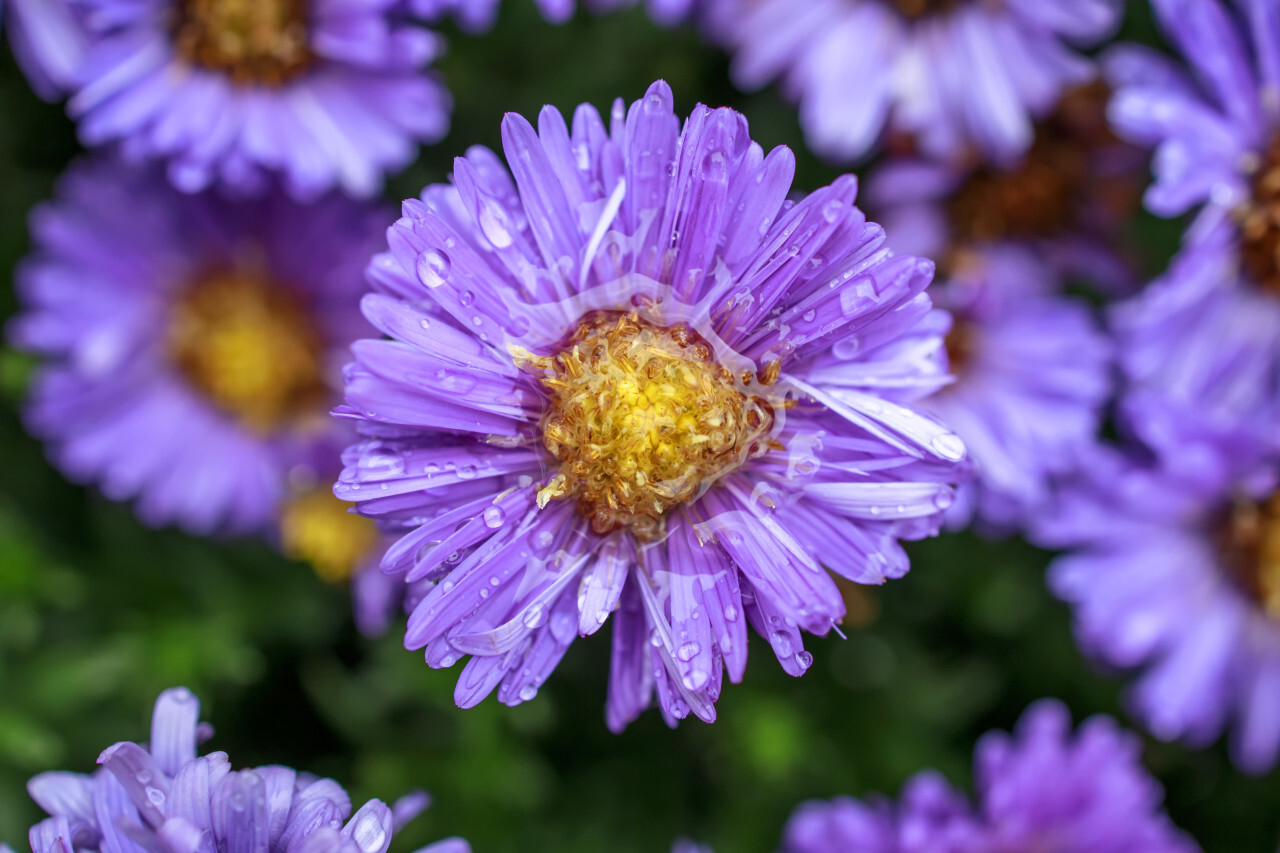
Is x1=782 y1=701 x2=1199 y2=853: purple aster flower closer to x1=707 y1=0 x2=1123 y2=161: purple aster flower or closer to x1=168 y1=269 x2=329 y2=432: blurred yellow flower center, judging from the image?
x1=707 y1=0 x2=1123 y2=161: purple aster flower

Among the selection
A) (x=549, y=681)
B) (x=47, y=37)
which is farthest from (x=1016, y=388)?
(x=47, y=37)

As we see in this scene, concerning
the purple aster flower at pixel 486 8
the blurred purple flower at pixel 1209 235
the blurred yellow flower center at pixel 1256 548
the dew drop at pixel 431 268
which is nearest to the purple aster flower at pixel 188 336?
the purple aster flower at pixel 486 8

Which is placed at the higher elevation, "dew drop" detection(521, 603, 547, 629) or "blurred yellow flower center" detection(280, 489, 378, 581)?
"blurred yellow flower center" detection(280, 489, 378, 581)

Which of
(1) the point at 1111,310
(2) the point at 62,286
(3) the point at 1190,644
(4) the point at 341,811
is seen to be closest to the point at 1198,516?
(3) the point at 1190,644

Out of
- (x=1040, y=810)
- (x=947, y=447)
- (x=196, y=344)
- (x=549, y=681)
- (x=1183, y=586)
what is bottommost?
(x=1040, y=810)

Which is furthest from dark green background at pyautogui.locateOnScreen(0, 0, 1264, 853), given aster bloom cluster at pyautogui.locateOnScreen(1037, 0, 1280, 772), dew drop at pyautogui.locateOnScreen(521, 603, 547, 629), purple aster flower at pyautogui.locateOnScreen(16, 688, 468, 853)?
dew drop at pyautogui.locateOnScreen(521, 603, 547, 629)

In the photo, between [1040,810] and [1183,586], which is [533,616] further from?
[1183,586]

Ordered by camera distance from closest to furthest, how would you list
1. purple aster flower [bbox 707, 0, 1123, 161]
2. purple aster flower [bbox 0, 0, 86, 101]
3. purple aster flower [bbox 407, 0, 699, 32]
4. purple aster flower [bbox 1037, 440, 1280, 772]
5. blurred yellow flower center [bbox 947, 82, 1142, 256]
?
purple aster flower [bbox 407, 0, 699, 32] < purple aster flower [bbox 0, 0, 86, 101] < purple aster flower [bbox 707, 0, 1123, 161] < purple aster flower [bbox 1037, 440, 1280, 772] < blurred yellow flower center [bbox 947, 82, 1142, 256]
